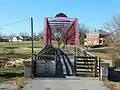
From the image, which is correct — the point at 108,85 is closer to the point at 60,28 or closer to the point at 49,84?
the point at 49,84

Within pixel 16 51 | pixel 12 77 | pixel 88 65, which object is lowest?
pixel 12 77

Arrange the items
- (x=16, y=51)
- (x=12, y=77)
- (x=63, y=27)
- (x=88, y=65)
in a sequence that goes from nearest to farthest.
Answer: (x=12, y=77), (x=88, y=65), (x=16, y=51), (x=63, y=27)

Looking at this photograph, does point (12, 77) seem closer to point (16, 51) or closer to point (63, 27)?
point (16, 51)

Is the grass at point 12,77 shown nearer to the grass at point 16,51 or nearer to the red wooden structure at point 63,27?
the grass at point 16,51

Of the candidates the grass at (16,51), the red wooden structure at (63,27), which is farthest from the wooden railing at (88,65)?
the red wooden structure at (63,27)

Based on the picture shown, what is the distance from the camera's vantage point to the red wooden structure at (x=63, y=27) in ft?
243

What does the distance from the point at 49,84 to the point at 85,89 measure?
1942mm

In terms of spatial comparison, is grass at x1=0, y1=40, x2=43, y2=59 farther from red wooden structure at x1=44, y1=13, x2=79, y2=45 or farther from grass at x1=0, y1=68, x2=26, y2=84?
grass at x1=0, y1=68, x2=26, y2=84

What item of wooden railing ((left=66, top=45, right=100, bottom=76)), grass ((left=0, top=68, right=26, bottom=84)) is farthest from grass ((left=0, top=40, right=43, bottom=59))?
wooden railing ((left=66, top=45, right=100, bottom=76))

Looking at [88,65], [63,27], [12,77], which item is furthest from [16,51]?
[12,77]

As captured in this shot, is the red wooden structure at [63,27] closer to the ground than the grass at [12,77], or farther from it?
farther from it

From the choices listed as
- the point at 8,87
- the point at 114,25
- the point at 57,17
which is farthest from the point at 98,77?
the point at 57,17

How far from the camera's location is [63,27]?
87.7 m

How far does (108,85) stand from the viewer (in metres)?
14.1
